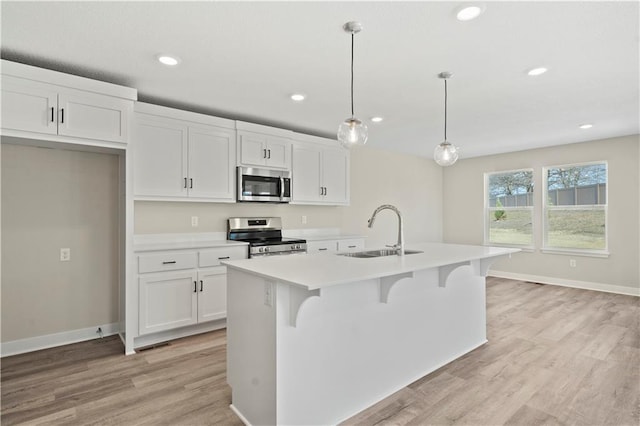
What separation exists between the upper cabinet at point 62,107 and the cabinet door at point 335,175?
2.56m

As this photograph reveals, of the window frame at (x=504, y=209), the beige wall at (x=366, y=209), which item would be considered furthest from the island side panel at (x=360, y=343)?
the window frame at (x=504, y=209)

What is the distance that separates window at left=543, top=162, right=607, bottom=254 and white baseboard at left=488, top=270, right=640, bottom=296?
0.53 meters

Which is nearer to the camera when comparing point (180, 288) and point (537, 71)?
point (537, 71)

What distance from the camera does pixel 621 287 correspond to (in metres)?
5.20

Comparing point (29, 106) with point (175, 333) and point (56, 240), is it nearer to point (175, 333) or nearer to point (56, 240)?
point (56, 240)

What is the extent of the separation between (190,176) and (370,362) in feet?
8.44

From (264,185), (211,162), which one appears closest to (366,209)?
(264,185)

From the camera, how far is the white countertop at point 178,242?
10.8ft

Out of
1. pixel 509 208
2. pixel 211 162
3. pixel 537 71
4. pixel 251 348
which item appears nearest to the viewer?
pixel 251 348

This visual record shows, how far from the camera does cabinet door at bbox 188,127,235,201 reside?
363 centimetres

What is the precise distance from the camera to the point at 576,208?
5648 millimetres

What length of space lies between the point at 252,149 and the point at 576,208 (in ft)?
17.5

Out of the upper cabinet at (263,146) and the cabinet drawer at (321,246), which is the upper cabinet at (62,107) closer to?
the upper cabinet at (263,146)

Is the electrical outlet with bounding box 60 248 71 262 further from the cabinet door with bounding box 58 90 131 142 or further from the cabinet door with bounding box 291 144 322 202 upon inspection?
the cabinet door with bounding box 291 144 322 202
